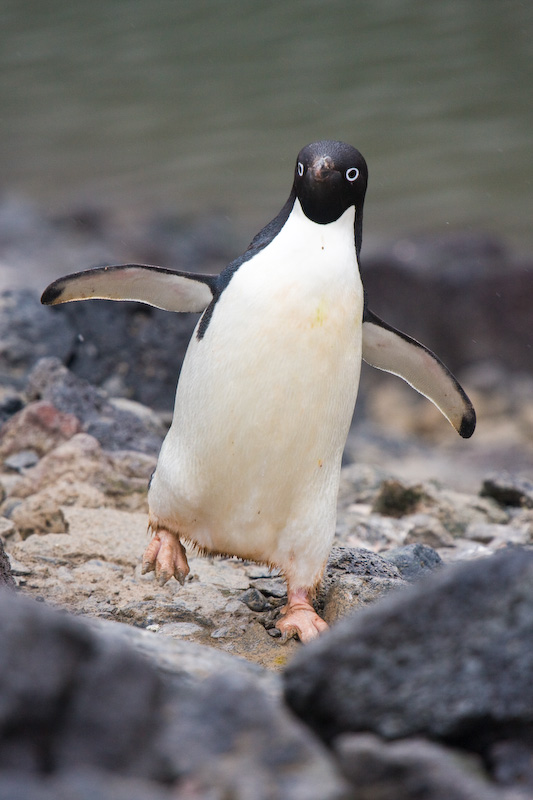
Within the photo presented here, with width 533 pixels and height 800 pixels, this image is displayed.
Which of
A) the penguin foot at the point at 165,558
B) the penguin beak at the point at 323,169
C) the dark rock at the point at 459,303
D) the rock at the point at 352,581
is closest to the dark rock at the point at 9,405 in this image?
the penguin foot at the point at 165,558

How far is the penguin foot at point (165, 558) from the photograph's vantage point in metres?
3.47

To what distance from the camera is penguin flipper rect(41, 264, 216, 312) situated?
3.69m

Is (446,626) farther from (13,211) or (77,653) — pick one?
(13,211)

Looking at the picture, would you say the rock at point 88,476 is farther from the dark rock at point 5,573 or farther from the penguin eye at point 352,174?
the penguin eye at point 352,174

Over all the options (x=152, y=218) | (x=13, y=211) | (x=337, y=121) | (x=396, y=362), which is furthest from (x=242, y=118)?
(x=396, y=362)

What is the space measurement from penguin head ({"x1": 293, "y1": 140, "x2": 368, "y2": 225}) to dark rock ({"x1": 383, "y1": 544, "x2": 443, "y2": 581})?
4.69 feet

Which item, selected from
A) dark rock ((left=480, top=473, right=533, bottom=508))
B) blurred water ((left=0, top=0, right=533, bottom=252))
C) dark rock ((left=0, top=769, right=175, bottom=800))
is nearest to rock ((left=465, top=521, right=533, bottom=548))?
dark rock ((left=480, top=473, right=533, bottom=508))

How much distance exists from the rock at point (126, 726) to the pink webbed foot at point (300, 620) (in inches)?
63.1

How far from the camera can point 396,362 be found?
3951 millimetres

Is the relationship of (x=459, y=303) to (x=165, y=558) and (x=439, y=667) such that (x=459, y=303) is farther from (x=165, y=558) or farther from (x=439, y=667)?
(x=439, y=667)

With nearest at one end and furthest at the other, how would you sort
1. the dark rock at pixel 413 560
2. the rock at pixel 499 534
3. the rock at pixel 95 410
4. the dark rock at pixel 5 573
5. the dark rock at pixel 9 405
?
1. the dark rock at pixel 5 573
2. the dark rock at pixel 413 560
3. the rock at pixel 499 534
4. the rock at pixel 95 410
5. the dark rock at pixel 9 405

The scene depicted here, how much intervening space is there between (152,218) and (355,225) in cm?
1424

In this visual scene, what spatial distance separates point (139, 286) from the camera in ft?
12.4

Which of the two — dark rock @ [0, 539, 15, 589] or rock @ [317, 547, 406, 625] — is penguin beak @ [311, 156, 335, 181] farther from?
dark rock @ [0, 539, 15, 589]
